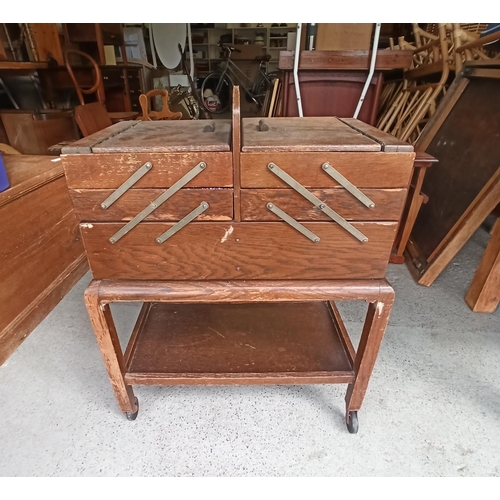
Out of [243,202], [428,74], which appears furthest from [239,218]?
[428,74]

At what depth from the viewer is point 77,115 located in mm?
1771

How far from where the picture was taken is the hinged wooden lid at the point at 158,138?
0.69 metres

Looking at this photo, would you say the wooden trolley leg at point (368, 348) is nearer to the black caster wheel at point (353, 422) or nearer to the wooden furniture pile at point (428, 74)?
the black caster wheel at point (353, 422)

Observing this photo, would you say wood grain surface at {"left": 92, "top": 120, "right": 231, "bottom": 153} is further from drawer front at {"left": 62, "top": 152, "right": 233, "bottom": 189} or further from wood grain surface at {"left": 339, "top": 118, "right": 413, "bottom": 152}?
wood grain surface at {"left": 339, "top": 118, "right": 413, "bottom": 152}

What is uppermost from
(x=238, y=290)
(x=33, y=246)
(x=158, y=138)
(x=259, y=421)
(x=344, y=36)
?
(x=344, y=36)

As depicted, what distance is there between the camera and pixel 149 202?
0.74 m

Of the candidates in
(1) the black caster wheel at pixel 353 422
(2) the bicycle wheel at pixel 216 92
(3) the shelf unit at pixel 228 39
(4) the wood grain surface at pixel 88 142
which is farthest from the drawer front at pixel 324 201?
(3) the shelf unit at pixel 228 39

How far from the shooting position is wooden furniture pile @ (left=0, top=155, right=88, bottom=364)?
1333mm

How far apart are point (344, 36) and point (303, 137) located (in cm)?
160

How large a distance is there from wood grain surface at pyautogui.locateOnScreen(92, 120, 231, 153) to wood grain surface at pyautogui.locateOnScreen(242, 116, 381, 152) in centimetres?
6

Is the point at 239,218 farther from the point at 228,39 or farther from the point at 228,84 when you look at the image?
the point at 228,39
